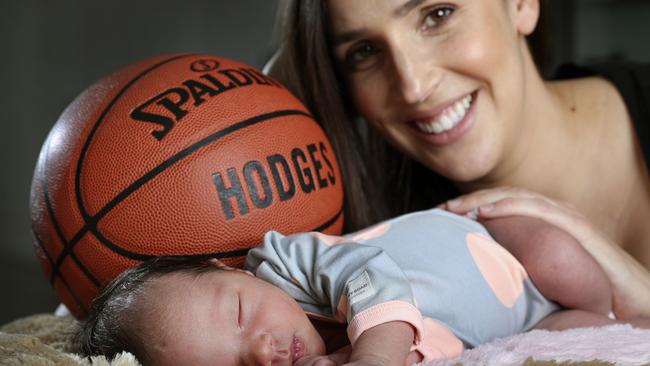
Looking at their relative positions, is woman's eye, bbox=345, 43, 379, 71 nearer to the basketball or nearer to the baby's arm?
the basketball

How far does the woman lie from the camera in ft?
5.37

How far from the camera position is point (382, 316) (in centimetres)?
108

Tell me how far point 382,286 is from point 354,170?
2.82ft

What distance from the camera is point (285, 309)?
1150 millimetres

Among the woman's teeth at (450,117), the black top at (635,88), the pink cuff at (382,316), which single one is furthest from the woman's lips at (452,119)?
the pink cuff at (382,316)

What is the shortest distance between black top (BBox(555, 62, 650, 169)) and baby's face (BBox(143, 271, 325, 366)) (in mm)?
1175

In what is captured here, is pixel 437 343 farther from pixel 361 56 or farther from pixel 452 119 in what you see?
pixel 361 56

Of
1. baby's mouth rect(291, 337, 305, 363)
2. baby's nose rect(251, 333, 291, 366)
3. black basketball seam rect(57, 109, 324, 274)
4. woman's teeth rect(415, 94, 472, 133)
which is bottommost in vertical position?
baby's mouth rect(291, 337, 305, 363)

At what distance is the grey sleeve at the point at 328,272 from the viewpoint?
3.67 feet

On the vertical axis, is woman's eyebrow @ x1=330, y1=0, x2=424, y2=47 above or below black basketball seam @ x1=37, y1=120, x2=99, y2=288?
above

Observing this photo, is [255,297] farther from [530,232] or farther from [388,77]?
[388,77]

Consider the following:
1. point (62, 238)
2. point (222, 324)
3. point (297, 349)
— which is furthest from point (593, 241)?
point (62, 238)

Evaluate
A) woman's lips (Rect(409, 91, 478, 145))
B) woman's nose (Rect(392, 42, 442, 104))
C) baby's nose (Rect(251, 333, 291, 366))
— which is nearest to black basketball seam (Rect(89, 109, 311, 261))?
baby's nose (Rect(251, 333, 291, 366))

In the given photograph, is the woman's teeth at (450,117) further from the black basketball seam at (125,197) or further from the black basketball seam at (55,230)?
the black basketball seam at (55,230)
